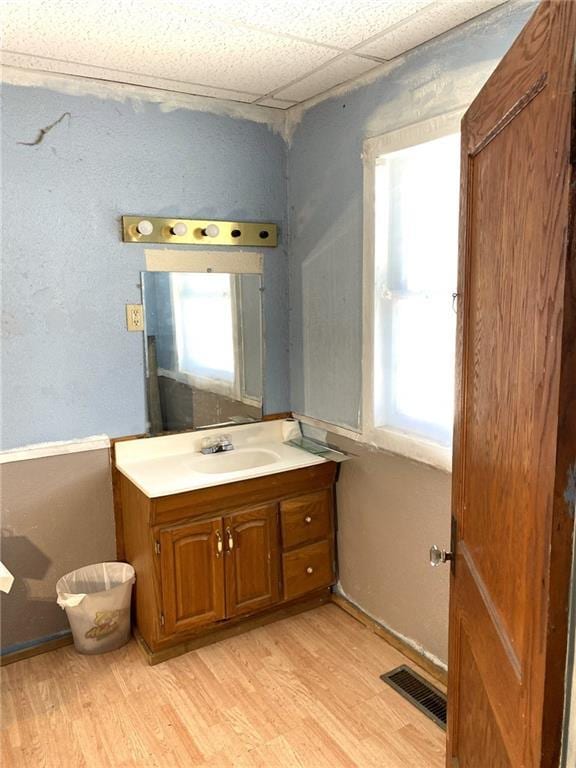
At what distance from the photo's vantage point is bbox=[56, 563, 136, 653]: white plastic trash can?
2500mm

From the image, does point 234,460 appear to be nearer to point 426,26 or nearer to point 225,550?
point 225,550

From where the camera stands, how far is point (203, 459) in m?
2.80

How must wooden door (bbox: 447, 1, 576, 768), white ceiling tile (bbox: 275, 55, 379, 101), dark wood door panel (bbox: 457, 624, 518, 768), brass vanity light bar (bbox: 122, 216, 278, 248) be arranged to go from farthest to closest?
brass vanity light bar (bbox: 122, 216, 278, 248)
white ceiling tile (bbox: 275, 55, 379, 101)
dark wood door panel (bbox: 457, 624, 518, 768)
wooden door (bbox: 447, 1, 576, 768)

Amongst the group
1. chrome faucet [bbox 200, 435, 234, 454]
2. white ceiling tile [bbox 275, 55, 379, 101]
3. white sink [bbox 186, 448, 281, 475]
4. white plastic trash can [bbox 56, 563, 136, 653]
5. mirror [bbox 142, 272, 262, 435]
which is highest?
white ceiling tile [bbox 275, 55, 379, 101]

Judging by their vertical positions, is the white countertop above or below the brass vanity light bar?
below

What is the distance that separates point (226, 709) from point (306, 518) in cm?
87

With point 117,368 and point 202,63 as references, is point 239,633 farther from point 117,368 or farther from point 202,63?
point 202,63

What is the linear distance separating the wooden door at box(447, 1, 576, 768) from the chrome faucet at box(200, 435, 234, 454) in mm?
1585

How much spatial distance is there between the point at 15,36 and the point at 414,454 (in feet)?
6.79

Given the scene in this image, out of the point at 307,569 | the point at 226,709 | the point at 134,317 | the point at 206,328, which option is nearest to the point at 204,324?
the point at 206,328

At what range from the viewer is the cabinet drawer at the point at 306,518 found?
2.74m

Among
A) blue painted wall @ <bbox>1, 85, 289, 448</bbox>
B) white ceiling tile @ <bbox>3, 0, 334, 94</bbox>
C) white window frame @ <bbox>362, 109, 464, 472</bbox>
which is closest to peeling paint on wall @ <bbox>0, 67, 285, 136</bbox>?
blue painted wall @ <bbox>1, 85, 289, 448</bbox>

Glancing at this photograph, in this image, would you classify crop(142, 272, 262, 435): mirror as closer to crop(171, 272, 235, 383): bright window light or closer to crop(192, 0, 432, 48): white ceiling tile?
crop(171, 272, 235, 383): bright window light

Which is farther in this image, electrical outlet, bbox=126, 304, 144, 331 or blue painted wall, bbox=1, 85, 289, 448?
electrical outlet, bbox=126, 304, 144, 331
